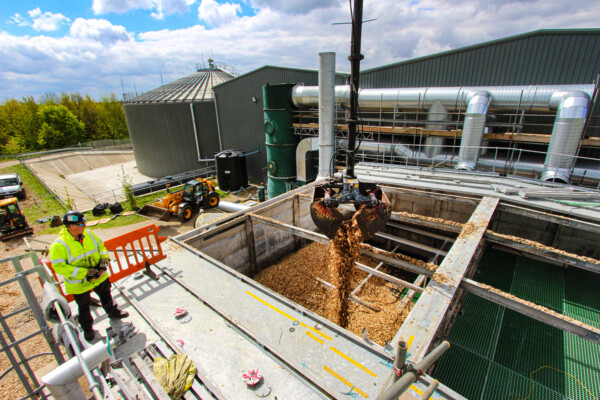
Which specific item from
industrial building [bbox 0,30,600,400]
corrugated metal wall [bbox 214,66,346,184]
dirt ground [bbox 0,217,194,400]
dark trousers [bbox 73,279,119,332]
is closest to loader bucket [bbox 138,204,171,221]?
dirt ground [bbox 0,217,194,400]

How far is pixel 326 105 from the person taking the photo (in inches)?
485

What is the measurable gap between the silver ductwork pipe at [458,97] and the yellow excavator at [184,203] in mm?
7581

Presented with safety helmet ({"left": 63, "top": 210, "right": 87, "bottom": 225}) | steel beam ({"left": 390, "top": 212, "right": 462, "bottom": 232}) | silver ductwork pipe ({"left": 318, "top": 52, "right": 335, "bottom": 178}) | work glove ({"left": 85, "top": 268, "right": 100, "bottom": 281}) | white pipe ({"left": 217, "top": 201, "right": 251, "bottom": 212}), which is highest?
silver ductwork pipe ({"left": 318, "top": 52, "right": 335, "bottom": 178})

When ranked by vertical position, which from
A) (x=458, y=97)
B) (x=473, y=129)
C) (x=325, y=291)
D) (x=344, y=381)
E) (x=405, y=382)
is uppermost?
(x=458, y=97)

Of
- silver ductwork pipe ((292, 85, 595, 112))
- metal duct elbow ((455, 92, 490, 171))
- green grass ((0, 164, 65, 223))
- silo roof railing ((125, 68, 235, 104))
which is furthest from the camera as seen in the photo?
silo roof railing ((125, 68, 235, 104))

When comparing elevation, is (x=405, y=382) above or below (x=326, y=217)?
A: below

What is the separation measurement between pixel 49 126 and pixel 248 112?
40898mm

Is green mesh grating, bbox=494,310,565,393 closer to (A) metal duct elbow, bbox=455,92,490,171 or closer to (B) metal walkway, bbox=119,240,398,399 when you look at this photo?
(B) metal walkway, bbox=119,240,398,399

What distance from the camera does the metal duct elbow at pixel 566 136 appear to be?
829 centimetres

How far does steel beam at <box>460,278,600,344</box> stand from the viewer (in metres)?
3.60

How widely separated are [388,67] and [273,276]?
10889mm

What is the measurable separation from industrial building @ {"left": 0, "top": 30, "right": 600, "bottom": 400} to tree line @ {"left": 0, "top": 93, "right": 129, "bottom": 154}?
45.3 metres

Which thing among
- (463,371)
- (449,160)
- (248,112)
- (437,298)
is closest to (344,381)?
(437,298)

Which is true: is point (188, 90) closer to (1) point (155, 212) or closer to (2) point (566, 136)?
(1) point (155, 212)
